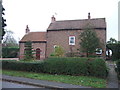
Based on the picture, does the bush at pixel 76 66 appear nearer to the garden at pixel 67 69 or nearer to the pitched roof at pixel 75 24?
the garden at pixel 67 69

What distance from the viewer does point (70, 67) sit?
14469 millimetres

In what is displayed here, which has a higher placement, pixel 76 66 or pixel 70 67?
pixel 76 66

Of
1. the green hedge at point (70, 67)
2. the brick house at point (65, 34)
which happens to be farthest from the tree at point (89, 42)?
the green hedge at point (70, 67)

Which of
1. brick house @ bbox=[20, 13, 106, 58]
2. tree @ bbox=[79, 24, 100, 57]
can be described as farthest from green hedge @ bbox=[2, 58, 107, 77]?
brick house @ bbox=[20, 13, 106, 58]

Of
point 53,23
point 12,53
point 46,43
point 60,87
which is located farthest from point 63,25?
point 60,87

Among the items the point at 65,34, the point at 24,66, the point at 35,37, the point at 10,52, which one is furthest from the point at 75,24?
the point at 24,66

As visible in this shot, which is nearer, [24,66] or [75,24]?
[24,66]

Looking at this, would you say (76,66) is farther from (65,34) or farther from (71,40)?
(65,34)

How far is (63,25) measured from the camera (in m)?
31.7

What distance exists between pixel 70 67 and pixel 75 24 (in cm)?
1770

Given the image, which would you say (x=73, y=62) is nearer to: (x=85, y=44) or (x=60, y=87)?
(x=60, y=87)

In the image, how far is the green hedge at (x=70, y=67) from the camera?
13472mm

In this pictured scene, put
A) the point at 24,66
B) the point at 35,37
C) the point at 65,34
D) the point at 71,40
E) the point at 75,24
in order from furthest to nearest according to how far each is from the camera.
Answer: the point at 35,37, the point at 75,24, the point at 65,34, the point at 71,40, the point at 24,66

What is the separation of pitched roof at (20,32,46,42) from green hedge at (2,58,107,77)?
15824 millimetres
